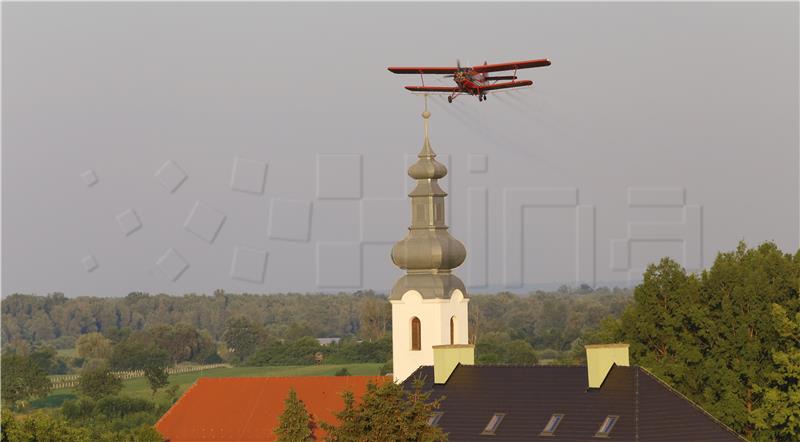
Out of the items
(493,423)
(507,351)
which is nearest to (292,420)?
(493,423)

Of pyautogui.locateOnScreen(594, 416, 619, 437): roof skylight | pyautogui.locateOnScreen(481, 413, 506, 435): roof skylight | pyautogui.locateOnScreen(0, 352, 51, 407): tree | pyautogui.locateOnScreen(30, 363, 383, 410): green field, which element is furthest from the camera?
pyautogui.locateOnScreen(30, 363, 383, 410): green field

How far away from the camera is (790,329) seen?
226 ft

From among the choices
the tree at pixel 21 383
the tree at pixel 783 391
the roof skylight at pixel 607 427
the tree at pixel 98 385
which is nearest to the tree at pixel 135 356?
the tree at pixel 21 383

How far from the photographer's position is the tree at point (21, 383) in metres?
147

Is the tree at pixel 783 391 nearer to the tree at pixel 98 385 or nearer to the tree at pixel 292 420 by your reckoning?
the tree at pixel 292 420

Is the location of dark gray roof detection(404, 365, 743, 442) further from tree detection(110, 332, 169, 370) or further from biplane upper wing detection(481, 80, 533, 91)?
tree detection(110, 332, 169, 370)

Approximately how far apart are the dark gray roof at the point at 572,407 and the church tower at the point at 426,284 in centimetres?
1085

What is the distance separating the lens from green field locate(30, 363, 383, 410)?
147 metres

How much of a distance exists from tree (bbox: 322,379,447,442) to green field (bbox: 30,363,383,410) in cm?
9088

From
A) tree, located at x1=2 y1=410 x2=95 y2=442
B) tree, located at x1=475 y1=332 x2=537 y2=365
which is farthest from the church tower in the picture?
tree, located at x1=475 y1=332 x2=537 y2=365

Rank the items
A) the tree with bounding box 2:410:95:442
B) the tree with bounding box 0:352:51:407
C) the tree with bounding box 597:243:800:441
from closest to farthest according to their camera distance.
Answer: the tree with bounding box 2:410:95:442 → the tree with bounding box 597:243:800:441 → the tree with bounding box 0:352:51:407

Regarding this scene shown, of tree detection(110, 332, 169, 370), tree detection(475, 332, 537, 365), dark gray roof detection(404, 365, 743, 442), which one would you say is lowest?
tree detection(110, 332, 169, 370)

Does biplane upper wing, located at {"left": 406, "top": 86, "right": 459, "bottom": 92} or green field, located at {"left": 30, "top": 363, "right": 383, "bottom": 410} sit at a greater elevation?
biplane upper wing, located at {"left": 406, "top": 86, "right": 459, "bottom": 92}

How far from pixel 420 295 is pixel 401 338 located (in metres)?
2.00
